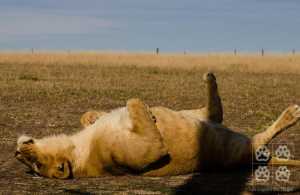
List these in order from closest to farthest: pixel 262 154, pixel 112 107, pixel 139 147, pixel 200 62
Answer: pixel 139 147 < pixel 262 154 < pixel 112 107 < pixel 200 62

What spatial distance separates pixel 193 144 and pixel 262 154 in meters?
0.79

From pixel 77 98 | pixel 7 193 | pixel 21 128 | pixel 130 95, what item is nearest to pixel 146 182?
pixel 7 193

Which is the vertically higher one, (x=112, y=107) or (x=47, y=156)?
(x=47, y=156)

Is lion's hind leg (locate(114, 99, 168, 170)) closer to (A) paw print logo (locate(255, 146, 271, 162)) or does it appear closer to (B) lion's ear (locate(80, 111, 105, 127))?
(B) lion's ear (locate(80, 111, 105, 127))

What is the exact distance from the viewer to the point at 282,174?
6.18m

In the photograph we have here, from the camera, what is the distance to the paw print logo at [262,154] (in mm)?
6480

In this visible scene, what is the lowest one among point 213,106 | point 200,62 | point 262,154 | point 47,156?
point 262,154

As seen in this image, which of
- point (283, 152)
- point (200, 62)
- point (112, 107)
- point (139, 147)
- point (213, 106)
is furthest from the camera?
point (200, 62)

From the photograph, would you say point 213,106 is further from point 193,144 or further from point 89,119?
point 89,119

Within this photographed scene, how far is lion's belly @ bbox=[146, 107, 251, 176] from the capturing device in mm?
6137

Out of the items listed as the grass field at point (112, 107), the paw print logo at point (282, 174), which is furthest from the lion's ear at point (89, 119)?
the paw print logo at point (282, 174)

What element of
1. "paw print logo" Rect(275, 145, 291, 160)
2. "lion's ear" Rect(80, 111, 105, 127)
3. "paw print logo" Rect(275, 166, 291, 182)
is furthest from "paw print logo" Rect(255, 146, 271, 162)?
"lion's ear" Rect(80, 111, 105, 127)

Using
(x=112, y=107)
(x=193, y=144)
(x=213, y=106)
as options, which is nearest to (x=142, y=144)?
(x=193, y=144)

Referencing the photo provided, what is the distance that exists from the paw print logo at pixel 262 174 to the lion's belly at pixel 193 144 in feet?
0.65
